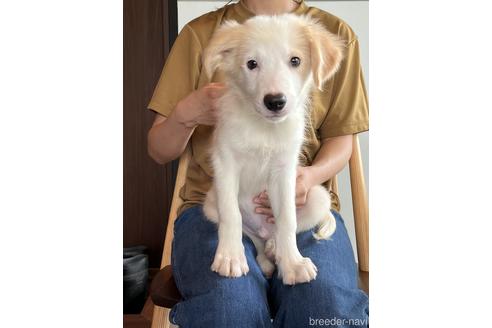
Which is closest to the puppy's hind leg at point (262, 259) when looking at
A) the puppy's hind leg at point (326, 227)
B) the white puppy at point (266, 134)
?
the white puppy at point (266, 134)

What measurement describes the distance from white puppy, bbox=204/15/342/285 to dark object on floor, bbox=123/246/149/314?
0.20 m

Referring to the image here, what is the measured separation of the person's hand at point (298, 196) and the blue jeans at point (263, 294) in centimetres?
7

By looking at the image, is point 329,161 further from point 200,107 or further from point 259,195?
point 200,107

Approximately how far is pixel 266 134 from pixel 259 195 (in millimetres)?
143

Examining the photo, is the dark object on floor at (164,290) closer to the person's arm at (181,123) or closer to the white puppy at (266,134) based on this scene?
the white puppy at (266,134)

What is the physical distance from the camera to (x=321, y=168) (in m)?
1.35

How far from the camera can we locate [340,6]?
1.26 metres

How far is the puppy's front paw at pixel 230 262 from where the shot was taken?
1.18 metres

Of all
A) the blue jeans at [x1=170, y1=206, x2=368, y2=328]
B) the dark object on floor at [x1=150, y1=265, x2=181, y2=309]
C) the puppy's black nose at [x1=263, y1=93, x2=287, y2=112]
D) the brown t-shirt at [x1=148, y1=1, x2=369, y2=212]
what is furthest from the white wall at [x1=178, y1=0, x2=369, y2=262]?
Answer: the dark object on floor at [x1=150, y1=265, x2=181, y2=309]

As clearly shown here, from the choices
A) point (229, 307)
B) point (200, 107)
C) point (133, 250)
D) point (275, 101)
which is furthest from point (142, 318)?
point (275, 101)

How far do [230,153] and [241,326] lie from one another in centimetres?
37

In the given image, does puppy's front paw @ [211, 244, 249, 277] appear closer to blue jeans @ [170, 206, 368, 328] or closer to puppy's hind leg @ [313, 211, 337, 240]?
blue jeans @ [170, 206, 368, 328]
